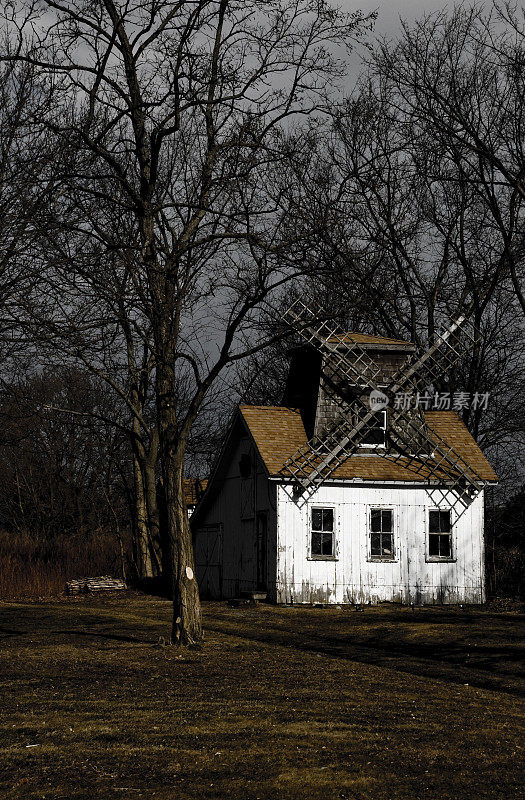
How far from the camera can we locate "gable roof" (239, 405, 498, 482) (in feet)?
92.5

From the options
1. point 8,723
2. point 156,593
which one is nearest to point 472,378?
point 156,593

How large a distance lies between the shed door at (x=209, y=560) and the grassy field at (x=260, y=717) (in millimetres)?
13526

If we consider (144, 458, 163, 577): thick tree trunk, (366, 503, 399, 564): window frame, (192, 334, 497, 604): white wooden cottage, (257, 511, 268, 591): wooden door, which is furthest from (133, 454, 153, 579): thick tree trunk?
(366, 503, 399, 564): window frame

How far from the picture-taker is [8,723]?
946 centimetres

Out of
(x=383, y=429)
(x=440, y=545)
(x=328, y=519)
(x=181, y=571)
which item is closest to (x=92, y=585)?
(x=328, y=519)

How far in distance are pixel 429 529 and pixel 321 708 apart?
1873cm

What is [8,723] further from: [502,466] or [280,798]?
[502,466]

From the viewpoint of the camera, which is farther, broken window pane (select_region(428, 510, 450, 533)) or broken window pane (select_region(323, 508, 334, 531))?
broken window pane (select_region(428, 510, 450, 533))

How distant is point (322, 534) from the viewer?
2805 centimetres

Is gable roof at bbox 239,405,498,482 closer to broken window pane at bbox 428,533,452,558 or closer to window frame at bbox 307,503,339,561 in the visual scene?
window frame at bbox 307,503,339,561

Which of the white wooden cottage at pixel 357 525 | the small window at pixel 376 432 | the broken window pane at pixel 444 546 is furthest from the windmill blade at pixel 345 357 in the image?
the broken window pane at pixel 444 546

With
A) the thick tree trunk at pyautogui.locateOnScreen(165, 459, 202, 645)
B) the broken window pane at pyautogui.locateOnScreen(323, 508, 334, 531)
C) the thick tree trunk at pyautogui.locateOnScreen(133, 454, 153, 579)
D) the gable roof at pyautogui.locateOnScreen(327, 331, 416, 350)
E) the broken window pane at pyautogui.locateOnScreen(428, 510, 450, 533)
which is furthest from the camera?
the thick tree trunk at pyautogui.locateOnScreen(133, 454, 153, 579)

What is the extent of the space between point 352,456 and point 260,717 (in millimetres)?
19407

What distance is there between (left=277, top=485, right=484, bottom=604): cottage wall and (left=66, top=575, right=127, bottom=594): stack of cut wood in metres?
8.02
